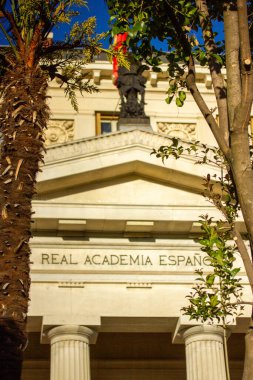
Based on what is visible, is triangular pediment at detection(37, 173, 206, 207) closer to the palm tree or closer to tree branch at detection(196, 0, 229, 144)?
the palm tree

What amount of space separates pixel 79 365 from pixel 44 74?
10.5 m

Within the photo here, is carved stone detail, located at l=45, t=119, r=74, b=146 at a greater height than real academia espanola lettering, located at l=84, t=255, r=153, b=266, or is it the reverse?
carved stone detail, located at l=45, t=119, r=74, b=146

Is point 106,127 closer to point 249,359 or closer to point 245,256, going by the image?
point 245,256

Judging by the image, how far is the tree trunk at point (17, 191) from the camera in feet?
38.6

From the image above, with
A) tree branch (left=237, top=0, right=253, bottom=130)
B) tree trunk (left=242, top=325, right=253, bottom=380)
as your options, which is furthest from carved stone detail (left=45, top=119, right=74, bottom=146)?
tree trunk (left=242, top=325, right=253, bottom=380)

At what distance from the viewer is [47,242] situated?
79.4ft

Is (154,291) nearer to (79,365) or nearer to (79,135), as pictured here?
(79,365)

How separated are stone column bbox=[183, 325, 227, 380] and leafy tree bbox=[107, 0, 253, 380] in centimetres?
1182

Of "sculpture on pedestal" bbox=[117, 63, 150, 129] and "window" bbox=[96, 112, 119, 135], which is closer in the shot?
"sculpture on pedestal" bbox=[117, 63, 150, 129]

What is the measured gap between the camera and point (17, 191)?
12719 mm

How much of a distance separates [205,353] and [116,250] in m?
3.31

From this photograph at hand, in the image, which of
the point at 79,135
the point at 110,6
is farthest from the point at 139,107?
the point at 110,6

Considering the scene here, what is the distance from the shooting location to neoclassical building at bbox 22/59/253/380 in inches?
928

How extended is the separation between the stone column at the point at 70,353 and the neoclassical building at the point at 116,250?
0.02 metres
